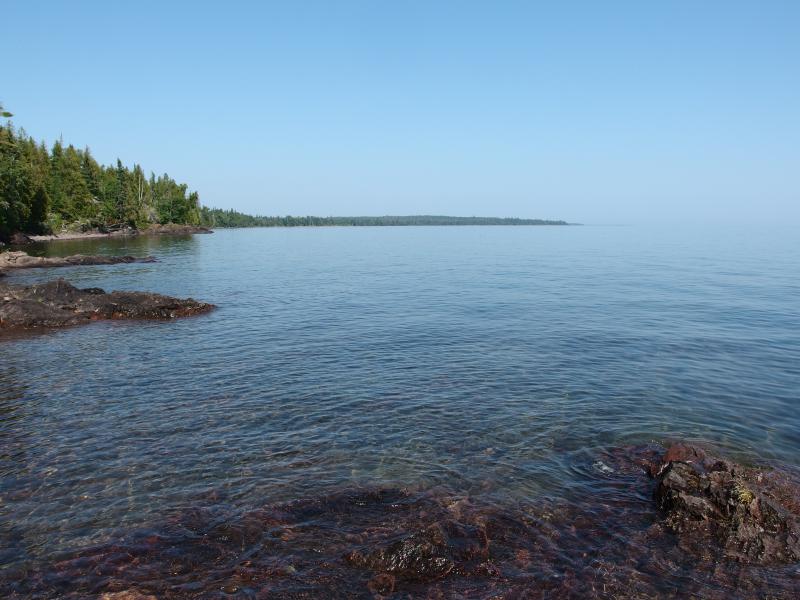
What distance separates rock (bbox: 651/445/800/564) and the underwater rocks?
33.5 meters

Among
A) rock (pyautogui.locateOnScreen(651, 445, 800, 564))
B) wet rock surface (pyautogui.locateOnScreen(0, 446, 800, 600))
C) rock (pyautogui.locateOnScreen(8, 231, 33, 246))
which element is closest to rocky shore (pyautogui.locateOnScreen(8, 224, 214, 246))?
rock (pyautogui.locateOnScreen(8, 231, 33, 246))

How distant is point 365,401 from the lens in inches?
758

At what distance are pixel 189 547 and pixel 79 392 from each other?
1304cm

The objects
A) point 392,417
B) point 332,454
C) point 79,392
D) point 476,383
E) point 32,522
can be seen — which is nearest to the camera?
point 32,522

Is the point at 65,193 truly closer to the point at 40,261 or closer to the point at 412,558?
the point at 40,261

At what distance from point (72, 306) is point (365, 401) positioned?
27243 mm

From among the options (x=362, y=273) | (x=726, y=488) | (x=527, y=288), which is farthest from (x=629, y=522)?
(x=362, y=273)

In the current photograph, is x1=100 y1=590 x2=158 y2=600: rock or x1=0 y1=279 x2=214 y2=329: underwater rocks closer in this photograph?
x1=100 y1=590 x2=158 y2=600: rock

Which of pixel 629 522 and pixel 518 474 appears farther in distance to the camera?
pixel 518 474

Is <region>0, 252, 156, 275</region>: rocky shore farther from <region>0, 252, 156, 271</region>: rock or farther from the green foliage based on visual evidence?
the green foliage

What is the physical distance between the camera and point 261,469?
13938 mm

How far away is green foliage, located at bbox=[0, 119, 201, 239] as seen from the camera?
313ft


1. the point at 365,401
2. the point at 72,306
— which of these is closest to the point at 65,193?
the point at 72,306

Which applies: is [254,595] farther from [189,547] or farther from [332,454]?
[332,454]
